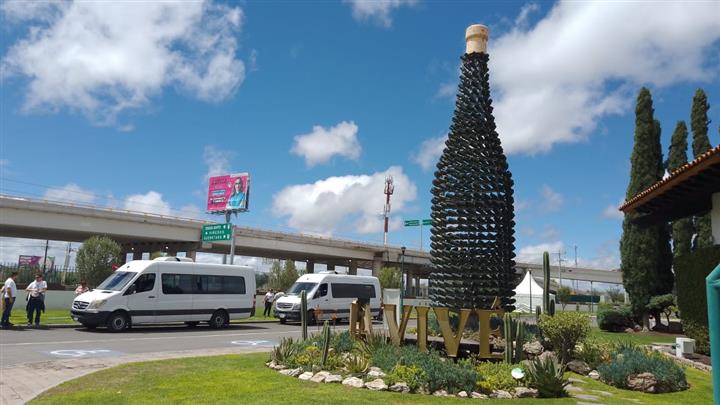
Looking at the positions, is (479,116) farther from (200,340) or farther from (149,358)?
(200,340)

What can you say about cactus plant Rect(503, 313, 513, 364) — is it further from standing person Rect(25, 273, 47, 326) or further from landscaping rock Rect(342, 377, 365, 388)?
standing person Rect(25, 273, 47, 326)

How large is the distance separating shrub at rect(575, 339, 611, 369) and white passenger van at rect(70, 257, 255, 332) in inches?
580

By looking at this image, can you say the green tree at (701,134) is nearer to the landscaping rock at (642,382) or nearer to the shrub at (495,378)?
the landscaping rock at (642,382)

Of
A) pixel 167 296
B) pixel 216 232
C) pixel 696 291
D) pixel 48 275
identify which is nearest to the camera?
pixel 696 291

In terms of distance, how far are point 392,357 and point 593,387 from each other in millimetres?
3607

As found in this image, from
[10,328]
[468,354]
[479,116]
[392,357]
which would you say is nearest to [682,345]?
[468,354]

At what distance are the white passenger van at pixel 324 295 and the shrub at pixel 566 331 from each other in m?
15.2

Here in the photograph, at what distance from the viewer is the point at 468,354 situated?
11.0 m

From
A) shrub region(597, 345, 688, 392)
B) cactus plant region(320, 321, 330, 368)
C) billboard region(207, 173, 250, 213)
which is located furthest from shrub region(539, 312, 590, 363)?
billboard region(207, 173, 250, 213)

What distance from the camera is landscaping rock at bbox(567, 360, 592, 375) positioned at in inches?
438

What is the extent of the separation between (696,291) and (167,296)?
56.8 feet

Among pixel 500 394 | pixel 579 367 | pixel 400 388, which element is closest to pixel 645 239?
pixel 579 367

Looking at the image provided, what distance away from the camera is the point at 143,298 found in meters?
20.0

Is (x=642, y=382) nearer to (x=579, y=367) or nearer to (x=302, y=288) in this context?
(x=579, y=367)
